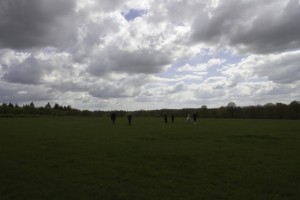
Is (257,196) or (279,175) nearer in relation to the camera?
(257,196)

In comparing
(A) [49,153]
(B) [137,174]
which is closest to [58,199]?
(B) [137,174]

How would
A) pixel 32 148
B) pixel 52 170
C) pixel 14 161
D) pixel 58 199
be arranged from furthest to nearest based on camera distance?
pixel 32 148, pixel 14 161, pixel 52 170, pixel 58 199

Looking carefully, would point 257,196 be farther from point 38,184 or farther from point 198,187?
point 38,184

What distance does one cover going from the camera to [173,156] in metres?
19.4

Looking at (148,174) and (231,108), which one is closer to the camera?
(148,174)

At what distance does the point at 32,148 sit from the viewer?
23031mm

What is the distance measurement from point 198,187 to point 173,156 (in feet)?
24.6

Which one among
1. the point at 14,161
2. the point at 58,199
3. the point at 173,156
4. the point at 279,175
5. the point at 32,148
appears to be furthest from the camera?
the point at 32,148

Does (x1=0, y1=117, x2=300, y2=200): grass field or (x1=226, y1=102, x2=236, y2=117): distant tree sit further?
(x1=226, y1=102, x2=236, y2=117): distant tree

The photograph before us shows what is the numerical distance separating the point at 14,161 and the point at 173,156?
29.5 ft

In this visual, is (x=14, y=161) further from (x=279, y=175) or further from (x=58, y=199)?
(x=279, y=175)

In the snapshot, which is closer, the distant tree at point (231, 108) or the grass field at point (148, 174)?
the grass field at point (148, 174)

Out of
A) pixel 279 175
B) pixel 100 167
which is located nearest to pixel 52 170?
pixel 100 167

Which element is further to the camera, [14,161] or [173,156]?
[173,156]
